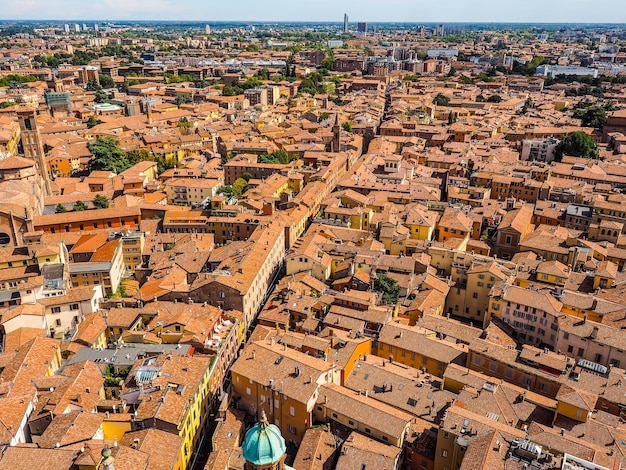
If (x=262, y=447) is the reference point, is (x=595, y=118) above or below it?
below

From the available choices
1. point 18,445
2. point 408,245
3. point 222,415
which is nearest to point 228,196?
point 408,245

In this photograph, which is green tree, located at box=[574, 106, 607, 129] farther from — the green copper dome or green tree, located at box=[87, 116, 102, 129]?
the green copper dome

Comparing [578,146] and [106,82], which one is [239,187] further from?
[106,82]

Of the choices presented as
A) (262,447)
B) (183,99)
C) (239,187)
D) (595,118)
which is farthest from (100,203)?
(595,118)

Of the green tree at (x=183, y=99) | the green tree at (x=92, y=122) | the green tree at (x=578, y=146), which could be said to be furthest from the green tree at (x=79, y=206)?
the green tree at (x=183, y=99)

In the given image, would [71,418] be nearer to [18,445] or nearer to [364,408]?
[18,445]

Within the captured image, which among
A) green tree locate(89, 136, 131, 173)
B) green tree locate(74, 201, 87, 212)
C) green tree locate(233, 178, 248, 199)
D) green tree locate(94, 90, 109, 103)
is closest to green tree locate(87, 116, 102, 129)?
green tree locate(89, 136, 131, 173)
